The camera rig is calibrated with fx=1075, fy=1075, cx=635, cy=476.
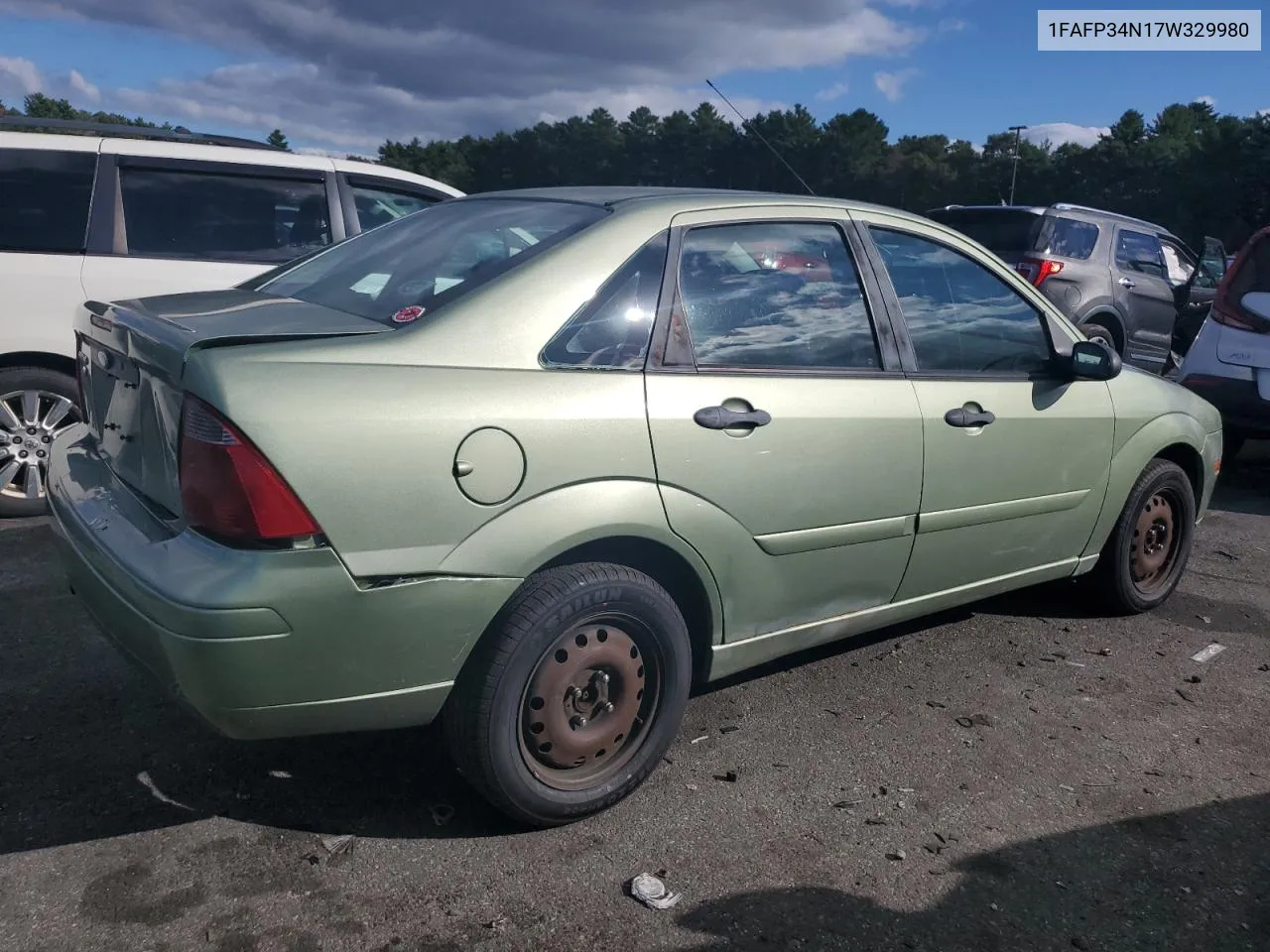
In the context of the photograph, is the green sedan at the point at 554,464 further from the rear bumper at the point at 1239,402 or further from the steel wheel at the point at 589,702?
the rear bumper at the point at 1239,402

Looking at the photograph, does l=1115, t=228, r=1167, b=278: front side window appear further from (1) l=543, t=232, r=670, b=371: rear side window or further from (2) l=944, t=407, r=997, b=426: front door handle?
(1) l=543, t=232, r=670, b=371: rear side window

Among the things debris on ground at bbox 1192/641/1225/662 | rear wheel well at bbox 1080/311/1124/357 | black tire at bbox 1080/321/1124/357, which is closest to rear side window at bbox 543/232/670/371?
debris on ground at bbox 1192/641/1225/662

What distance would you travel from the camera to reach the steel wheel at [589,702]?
2766 millimetres

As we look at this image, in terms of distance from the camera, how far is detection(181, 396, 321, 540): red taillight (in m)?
2.31

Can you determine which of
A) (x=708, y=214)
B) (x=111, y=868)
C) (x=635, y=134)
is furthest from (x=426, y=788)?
(x=635, y=134)

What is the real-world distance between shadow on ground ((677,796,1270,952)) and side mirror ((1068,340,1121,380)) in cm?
166

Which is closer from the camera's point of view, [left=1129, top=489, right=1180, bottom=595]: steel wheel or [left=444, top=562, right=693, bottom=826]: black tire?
[left=444, top=562, right=693, bottom=826]: black tire

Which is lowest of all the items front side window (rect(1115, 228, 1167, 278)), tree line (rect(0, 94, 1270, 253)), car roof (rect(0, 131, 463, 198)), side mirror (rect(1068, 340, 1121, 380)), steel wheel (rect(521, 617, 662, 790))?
steel wheel (rect(521, 617, 662, 790))

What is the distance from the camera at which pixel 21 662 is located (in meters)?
3.74

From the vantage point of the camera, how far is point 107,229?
18.2 ft

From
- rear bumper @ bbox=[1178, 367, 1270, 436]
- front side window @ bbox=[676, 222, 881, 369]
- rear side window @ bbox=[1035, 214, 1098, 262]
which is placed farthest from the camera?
rear side window @ bbox=[1035, 214, 1098, 262]

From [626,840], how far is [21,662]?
2314 mm

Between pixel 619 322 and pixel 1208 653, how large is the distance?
9.89 ft

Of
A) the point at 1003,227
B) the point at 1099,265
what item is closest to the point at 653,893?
the point at 1003,227
